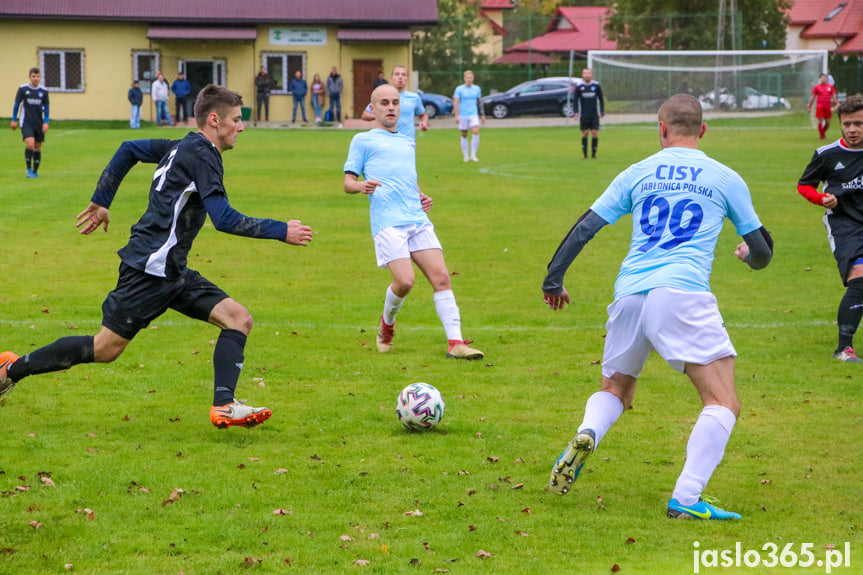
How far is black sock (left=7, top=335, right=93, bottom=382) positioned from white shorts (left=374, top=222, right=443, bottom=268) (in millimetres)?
3023

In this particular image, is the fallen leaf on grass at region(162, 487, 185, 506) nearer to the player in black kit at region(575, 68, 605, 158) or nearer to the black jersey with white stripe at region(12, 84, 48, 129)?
the black jersey with white stripe at region(12, 84, 48, 129)

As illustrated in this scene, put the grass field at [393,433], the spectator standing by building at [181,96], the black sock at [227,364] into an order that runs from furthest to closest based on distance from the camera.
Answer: the spectator standing by building at [181,96] → the black sock at [227,364] → the grass field at [393,433]

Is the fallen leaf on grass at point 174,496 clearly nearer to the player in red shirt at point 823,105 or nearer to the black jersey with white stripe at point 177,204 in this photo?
the black jersey with white stripe at point 177,204

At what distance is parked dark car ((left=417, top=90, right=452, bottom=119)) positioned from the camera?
51.5 meters

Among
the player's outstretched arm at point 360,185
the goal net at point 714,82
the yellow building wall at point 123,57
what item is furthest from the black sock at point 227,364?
the yellow building wall at point 123,57

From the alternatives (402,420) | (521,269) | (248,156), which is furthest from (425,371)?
(248,156)

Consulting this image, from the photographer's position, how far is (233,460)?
21.3ft

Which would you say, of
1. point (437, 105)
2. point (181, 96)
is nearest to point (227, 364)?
point (181, 96)

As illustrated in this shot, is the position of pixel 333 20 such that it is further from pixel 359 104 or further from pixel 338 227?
pixel 338 227

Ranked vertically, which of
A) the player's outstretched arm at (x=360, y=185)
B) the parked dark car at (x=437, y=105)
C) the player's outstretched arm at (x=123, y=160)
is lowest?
the player's outstretched arm at (x=360, y=185)

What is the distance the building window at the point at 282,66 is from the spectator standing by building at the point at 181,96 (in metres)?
4.09

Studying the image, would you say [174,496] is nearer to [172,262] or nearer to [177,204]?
[172,262]

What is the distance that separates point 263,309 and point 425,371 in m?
2.96

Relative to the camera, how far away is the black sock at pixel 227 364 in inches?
271
